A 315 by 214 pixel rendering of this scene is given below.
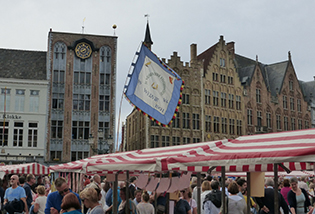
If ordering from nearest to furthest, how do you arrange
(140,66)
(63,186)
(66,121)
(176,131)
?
1. (63,186)
2. (140,66)
3. (66,121)
4. (176,131)

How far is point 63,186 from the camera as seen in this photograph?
21.6ft

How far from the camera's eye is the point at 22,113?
3416 centimetres

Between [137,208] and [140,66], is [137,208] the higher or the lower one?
the lower one

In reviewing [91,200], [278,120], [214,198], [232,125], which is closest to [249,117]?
[232,125]

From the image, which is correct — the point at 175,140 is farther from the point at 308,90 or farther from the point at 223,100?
the point at 308,90

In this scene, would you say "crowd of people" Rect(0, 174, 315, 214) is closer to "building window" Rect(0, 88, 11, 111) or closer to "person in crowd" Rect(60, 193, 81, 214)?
"person in crowd" Rect(60, 193, 81, 214)

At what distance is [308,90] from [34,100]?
37.5 metres

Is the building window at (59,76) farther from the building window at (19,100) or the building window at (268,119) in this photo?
the building window at (268,119)

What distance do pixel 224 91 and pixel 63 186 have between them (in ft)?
125

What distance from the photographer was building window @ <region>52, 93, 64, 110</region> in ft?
115

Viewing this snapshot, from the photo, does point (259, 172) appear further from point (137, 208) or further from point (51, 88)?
point (51, 88)

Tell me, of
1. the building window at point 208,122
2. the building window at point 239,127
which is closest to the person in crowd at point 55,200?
the building window at point 208,122

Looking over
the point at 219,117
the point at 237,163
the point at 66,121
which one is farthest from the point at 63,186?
the point at 219,117

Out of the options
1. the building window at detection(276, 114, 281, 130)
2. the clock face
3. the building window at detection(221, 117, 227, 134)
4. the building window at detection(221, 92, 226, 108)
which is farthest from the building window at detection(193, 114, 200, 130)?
the clock face
